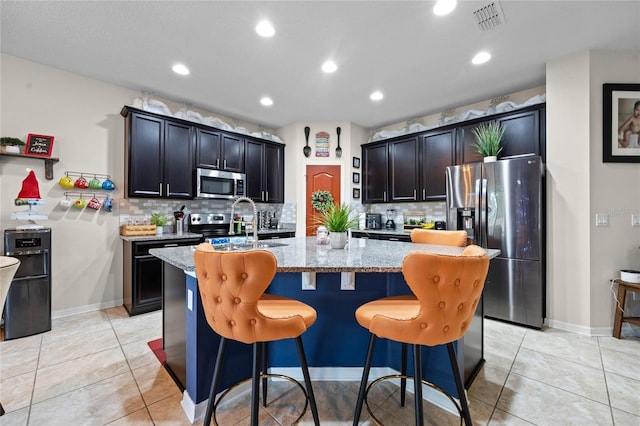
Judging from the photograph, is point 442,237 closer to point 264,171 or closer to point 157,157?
point 264,171

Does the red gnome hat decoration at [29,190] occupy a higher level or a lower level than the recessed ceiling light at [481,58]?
lower

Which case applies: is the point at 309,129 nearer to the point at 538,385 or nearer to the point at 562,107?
the point at 562,107

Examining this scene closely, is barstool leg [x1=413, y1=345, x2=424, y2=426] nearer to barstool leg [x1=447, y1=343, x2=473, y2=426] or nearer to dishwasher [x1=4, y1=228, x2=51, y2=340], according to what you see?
barstool leg [x1=447, y1=343, x2=473, y2=426]

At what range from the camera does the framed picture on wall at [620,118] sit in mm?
2691

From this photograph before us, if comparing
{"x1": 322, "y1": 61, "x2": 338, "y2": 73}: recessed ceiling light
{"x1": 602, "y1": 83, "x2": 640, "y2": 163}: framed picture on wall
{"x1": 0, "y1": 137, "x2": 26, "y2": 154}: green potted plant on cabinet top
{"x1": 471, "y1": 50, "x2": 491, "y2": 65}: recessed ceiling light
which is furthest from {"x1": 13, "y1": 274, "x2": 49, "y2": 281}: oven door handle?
{"x1": 602, "y1": 83, "x2": 640, "y2": 163}: framed picture on wall

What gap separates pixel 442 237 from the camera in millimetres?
2256

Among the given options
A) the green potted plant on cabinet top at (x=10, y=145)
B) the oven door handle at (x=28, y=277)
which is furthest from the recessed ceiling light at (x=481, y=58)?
the oven door handle at (x=28, y=277)

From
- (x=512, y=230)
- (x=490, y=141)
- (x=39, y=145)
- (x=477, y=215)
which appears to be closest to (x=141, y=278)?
(x=39, y=145)

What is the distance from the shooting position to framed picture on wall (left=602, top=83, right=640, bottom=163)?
2691mm

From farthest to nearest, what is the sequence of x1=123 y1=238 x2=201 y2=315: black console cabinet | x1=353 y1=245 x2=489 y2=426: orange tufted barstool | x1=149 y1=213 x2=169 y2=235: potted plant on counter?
x1=149 y1=213 x2=169 y2=235: potted plant on counter, x1=123 y1=238 x2=201 y2=315: black console cabinet, x1=353 y1=245 x2=489 y2=426: orange tufted barstool

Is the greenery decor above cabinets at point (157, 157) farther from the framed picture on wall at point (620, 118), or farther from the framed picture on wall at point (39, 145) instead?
the framed picture on wall at point (620, 118)

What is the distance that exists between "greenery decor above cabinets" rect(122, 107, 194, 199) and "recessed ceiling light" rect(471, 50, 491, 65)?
356 cm

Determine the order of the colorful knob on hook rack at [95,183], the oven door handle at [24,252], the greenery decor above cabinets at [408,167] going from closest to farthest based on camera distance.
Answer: the oven door handle at [24,252]
the colorful knob on hook rack at [95,183]
the greenery decor above cabinets at [408,167]

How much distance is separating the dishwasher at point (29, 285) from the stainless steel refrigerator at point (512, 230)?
447cm
